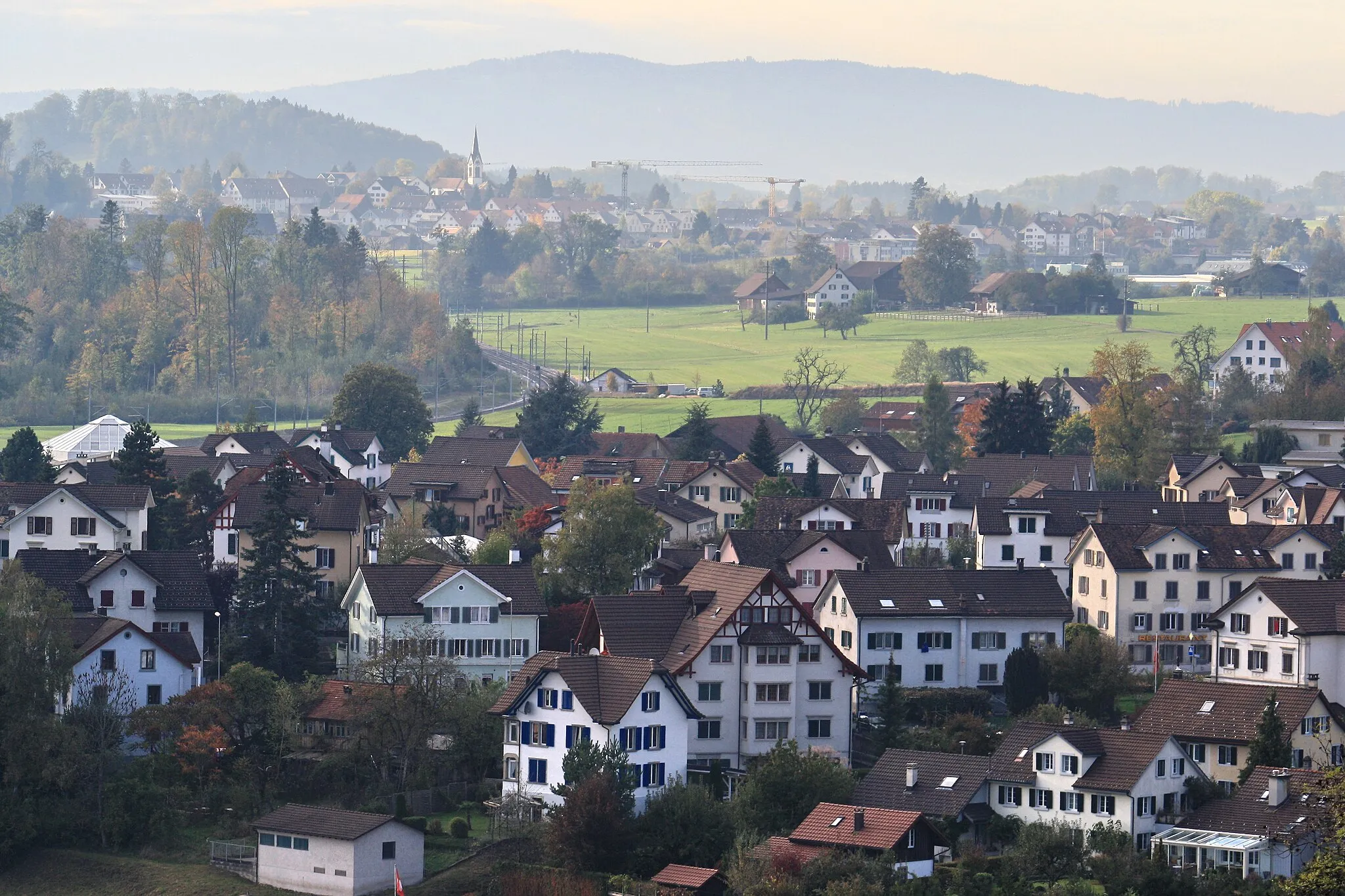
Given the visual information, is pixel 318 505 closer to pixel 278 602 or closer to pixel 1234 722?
pixel 278 602

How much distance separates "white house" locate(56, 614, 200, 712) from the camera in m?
49.5

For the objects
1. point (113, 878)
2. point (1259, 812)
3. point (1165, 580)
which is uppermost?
point (1165, 580)

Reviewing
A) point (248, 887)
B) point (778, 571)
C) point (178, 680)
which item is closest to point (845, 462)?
point (778, 571)

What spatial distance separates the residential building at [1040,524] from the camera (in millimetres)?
63469

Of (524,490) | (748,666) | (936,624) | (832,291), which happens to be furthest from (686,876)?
(832,291)

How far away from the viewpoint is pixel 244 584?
55000 millimetres

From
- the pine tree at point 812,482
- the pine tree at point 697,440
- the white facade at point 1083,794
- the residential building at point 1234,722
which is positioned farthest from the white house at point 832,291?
the white facade at point 1083,794

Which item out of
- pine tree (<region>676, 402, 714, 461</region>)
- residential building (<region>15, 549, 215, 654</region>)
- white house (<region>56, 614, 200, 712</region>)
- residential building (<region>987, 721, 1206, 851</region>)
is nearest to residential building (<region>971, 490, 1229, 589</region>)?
pine tree (<region>676, 402, 714, 461</region>)

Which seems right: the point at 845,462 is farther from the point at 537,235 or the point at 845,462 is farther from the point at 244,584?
the point at 537,235

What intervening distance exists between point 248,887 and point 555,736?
6394mm

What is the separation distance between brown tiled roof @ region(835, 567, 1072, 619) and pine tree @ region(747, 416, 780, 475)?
972 inches

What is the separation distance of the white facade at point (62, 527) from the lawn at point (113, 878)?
52.9ft

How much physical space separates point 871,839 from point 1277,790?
7.14m

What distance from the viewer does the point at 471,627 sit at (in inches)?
2077
